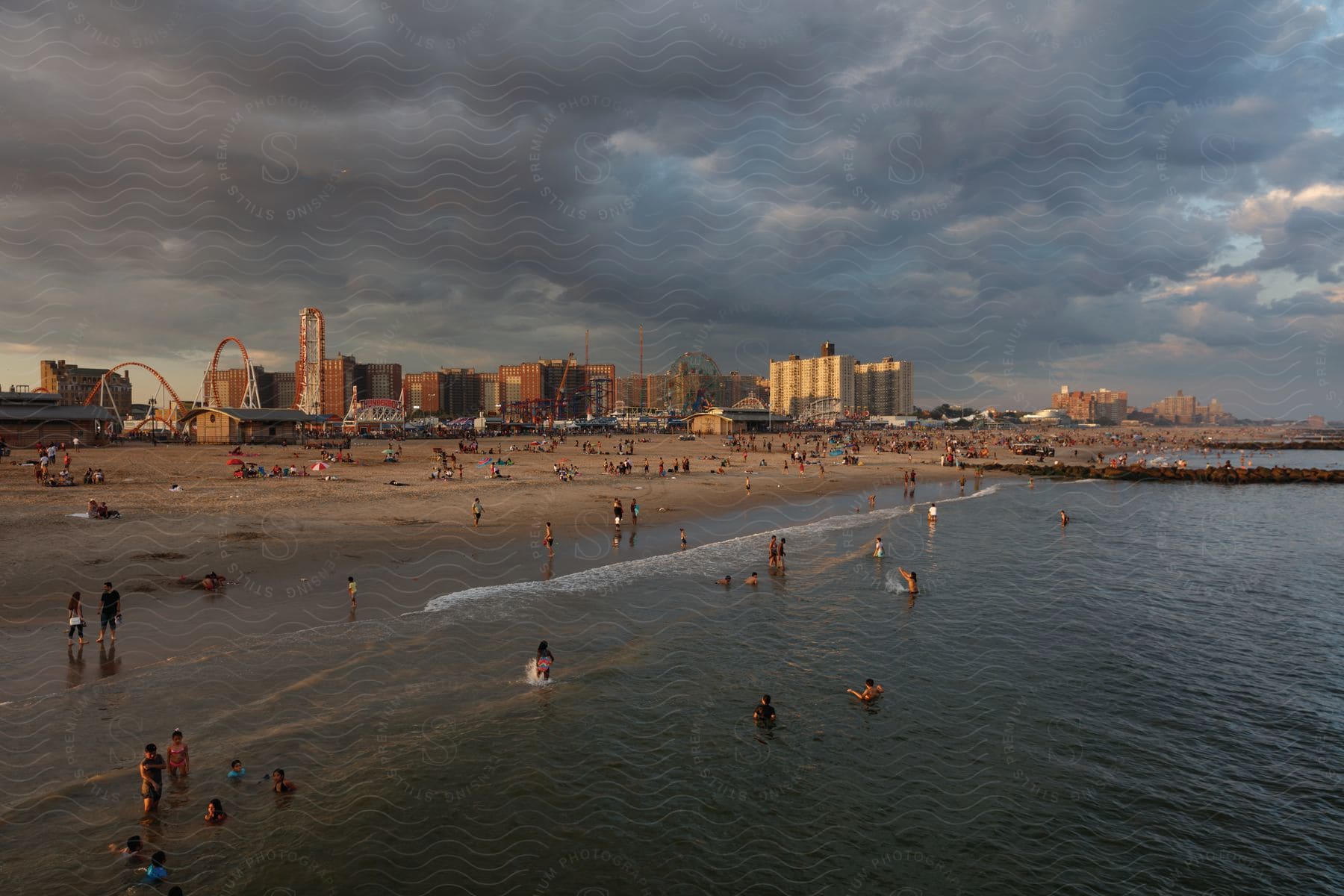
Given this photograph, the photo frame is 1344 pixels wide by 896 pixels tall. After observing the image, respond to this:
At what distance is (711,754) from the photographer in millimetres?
11992

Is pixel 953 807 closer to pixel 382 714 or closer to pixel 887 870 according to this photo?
pixel 887 870

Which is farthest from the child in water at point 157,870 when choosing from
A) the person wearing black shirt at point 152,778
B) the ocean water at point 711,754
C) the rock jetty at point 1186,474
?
the rock jetty at point 1186,474

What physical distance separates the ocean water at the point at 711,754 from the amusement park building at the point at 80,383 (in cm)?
14321

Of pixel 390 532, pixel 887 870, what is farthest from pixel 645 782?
pixel 390 532

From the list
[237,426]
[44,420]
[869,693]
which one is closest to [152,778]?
[869,693]

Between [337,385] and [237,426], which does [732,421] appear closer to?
[237,426]

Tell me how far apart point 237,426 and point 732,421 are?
87.8 metres

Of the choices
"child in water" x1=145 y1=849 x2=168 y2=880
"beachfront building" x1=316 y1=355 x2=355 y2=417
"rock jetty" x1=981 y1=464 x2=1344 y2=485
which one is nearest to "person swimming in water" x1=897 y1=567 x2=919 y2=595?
"child in water" x1=145 y1=849 x2=168 y2=880

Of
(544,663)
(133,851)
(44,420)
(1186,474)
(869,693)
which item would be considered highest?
(44,420)

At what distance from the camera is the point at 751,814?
10297 millimetres

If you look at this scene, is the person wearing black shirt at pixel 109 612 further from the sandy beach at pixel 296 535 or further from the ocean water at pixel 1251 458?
the ocean water at pixel 1251 458

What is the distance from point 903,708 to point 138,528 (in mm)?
28798

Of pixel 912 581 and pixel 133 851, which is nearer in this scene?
pixel 133 851

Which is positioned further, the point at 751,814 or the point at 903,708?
the point at 903,708
